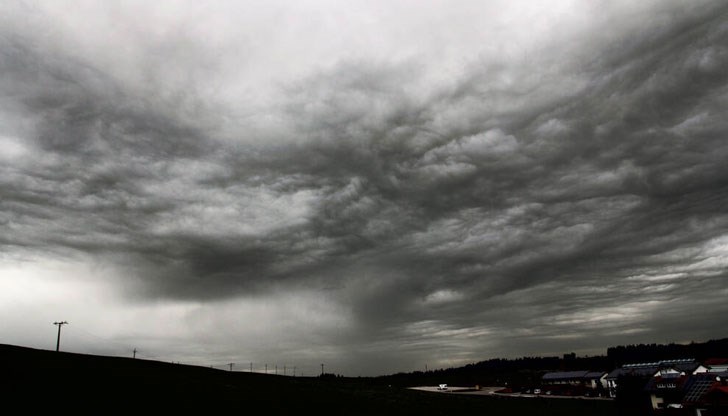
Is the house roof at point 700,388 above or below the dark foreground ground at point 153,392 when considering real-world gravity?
below

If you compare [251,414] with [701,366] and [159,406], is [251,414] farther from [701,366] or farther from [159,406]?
[701,366]

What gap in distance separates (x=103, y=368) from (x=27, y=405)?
91.8 ft

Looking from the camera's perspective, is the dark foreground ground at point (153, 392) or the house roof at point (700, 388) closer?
the dark foreground ground at point (153, 392)

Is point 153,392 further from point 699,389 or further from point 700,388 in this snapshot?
point 700,388

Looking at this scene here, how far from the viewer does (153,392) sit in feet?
194

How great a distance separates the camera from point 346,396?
91438mm

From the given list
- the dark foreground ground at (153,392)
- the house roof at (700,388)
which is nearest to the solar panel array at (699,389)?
the house roof at (700,388)

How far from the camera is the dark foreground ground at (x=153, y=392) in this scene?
4803 centimetres

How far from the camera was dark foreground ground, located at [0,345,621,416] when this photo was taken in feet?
158

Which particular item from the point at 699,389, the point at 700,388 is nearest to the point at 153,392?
the point at 699,389

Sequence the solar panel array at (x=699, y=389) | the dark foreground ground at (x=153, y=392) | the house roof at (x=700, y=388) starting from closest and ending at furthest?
the dark foreground ground at (x=153, y=392) < the house roof at (x=700, y=388) < the solar panel array at (x=699, y=389)

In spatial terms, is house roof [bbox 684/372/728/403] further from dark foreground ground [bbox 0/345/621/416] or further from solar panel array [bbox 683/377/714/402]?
dark foreground ground [bbox 0/345/621/416]

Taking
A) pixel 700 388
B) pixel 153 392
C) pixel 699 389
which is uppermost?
pixel 153 392

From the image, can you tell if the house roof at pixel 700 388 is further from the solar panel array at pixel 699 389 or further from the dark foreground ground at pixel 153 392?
the dark foreground ground at pixel 153 392
